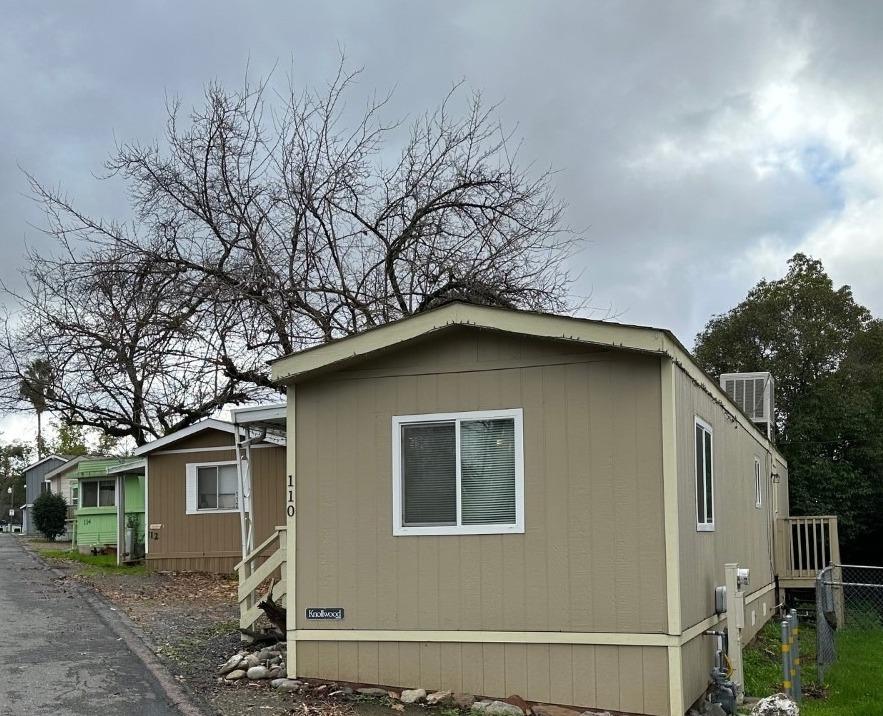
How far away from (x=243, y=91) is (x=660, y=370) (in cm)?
1154

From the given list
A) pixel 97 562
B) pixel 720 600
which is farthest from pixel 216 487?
pixel 720 600

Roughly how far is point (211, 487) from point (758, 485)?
35.7 ft

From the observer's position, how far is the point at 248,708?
7.70m

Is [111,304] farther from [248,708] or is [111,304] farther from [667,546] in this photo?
[667,546]

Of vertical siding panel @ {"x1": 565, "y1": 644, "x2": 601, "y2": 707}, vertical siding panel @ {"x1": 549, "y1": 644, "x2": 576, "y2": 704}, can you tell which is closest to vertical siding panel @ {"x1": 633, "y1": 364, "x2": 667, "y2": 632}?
vertical siding panel @ {"x1": 565, "y1": 644, "x2": 601, "y2": 707}

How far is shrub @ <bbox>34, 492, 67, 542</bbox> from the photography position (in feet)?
125

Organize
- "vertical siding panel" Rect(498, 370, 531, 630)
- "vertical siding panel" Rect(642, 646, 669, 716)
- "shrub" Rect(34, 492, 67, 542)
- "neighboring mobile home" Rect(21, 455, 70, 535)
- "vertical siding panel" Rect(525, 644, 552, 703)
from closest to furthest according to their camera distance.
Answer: "vertical siding panel" Rect(642, 646, 669, 716) → "vertical siding panel" Rect(525, 644, 552, 703) → "vertical siding panel" Rect(498, 370, 531, 630) → "shrub" Rect(34, 492, 67, 542) → "neighboring mobile home" Rect(21, 455, 70, 535)

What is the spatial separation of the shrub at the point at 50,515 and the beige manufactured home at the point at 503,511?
33.0m

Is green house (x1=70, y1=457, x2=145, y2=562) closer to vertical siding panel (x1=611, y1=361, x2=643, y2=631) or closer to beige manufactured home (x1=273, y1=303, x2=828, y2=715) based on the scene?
beige manufactured home (x1=273, y1=303, x2=828, y2=715)

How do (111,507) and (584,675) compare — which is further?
(111,507)

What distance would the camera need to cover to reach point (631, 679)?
7422 mm

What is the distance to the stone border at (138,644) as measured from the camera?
7.88 meters

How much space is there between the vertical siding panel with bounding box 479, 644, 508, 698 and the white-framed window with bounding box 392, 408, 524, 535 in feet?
3.12

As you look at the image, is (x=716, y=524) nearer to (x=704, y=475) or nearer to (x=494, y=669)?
(x=704, y=475)
